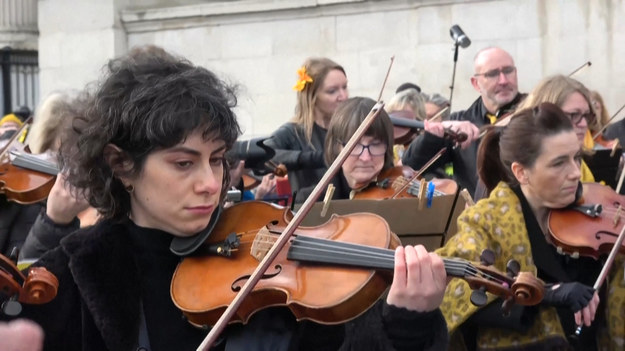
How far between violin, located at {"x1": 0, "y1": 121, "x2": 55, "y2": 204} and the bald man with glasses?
1.77 m

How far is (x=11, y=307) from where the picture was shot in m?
2.89

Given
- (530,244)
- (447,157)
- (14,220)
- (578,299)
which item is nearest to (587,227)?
(530,244)

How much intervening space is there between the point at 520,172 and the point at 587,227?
335 mm

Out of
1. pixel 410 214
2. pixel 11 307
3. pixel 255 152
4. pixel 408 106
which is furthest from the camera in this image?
pixel 408 106

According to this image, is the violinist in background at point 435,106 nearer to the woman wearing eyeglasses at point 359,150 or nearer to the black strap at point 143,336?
the woman wearing eyeglasses at point 359,150

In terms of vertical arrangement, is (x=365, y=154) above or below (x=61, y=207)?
above

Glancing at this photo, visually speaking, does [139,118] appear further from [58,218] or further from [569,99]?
[569,99]

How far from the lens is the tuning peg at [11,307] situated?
2.89 m

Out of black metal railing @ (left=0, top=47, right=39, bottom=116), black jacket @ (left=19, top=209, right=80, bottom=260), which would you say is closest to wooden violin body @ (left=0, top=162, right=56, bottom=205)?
black jacket @ (left=19, top=209, right=80, bottom=260)

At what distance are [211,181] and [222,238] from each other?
8.4 inches

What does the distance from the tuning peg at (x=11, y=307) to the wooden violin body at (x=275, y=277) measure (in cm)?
39

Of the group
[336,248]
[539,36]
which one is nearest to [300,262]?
[336,248]

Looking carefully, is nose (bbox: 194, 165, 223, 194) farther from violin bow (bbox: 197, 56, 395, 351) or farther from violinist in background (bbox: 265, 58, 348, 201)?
violinist in background (bbox: 265, 58, 348, 201)

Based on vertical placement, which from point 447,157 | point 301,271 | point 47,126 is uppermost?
point 47,126
